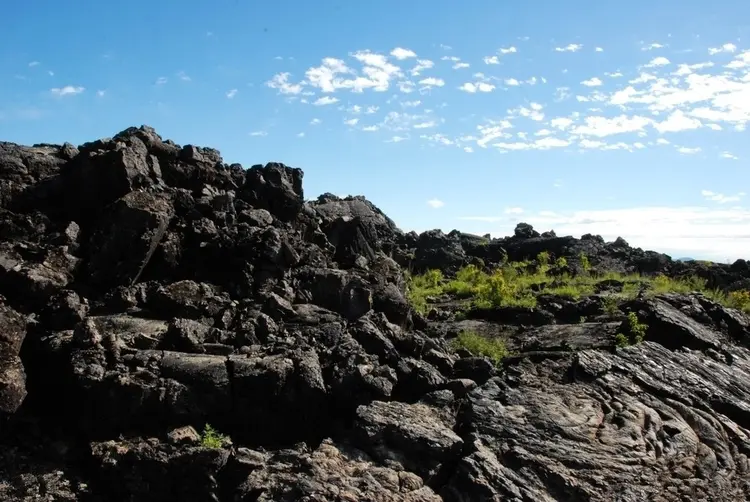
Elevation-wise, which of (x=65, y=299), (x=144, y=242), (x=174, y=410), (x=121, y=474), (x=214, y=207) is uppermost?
(x=214, y=207)

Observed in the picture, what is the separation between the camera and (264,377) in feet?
35.1

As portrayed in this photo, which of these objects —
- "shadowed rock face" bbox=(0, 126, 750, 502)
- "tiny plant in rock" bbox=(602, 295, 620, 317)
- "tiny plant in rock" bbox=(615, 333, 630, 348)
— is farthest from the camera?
"tiny plant in rock" bbox=(602, 295, 620, 317)

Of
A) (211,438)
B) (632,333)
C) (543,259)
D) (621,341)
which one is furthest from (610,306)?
(211,438)

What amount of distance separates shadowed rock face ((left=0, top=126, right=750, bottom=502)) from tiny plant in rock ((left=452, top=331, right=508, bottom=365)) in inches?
26.3

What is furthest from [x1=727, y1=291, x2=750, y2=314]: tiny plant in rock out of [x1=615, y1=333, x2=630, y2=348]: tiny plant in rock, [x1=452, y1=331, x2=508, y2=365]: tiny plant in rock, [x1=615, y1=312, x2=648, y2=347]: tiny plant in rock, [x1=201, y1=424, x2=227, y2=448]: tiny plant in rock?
[x1=201, y1=424, x2=227, y2=448]: tiny plant in rock

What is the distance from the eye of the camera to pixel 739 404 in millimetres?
13477

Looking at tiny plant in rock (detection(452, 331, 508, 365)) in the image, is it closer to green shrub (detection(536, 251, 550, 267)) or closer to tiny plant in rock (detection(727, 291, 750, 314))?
tiny plant in rock (detection(727, 291, 750, 314))

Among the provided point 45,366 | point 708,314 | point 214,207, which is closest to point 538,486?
point 45,366

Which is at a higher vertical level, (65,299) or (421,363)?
(65,299)

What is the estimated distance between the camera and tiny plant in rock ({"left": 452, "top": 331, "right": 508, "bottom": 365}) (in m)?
15.3

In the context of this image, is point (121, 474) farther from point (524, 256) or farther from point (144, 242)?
point (524, 256)

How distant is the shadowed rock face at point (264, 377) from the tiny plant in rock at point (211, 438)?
0.32 ft

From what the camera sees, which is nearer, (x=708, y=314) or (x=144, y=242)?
(x=144, y=242)

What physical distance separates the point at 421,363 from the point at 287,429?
3.14 m
